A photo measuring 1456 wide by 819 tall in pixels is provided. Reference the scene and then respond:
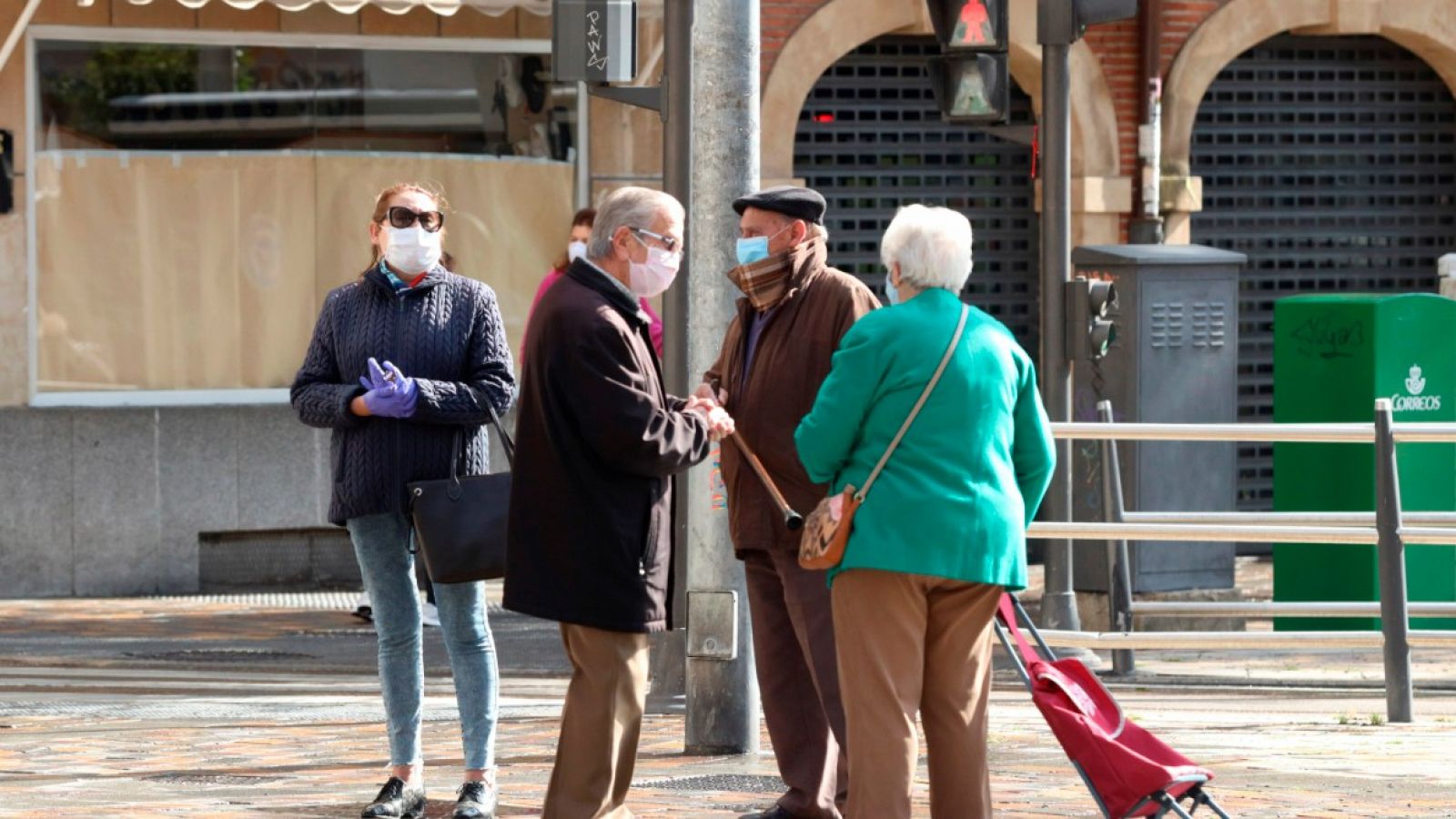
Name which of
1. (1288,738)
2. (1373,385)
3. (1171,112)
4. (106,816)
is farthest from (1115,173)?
(106,816)

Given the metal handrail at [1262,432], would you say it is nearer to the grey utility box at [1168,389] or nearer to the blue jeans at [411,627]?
the grey utility box at [1168,389]

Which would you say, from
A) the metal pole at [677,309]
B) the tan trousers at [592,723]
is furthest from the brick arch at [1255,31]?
the tan trousers at [592,723]

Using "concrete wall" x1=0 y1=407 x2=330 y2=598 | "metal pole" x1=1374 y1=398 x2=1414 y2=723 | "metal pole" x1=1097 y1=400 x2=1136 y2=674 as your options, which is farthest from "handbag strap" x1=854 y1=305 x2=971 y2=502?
"concrete wall" x1=0 y1=407 x2=330 y2=598

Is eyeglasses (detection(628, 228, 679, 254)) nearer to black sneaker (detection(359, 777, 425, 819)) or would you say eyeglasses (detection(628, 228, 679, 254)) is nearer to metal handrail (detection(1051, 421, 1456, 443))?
black sneaker (detection(359, 777, 425, 819))

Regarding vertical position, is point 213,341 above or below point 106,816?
above

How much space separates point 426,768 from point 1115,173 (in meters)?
9.21

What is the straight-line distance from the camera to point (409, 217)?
6.96m

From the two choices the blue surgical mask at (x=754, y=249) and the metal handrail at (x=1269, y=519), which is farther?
the metal handrail at (x=1269, y=519)

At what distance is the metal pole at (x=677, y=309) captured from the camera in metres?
8.80

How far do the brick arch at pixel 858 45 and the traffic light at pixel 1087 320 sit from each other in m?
3.93

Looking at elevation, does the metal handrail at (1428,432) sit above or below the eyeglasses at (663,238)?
below

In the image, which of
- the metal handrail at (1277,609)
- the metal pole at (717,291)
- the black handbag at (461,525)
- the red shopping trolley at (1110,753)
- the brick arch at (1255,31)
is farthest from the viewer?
the brick arch at (1255,31)

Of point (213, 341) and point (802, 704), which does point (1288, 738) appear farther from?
point (213, 341)

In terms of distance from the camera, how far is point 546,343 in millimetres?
6203
